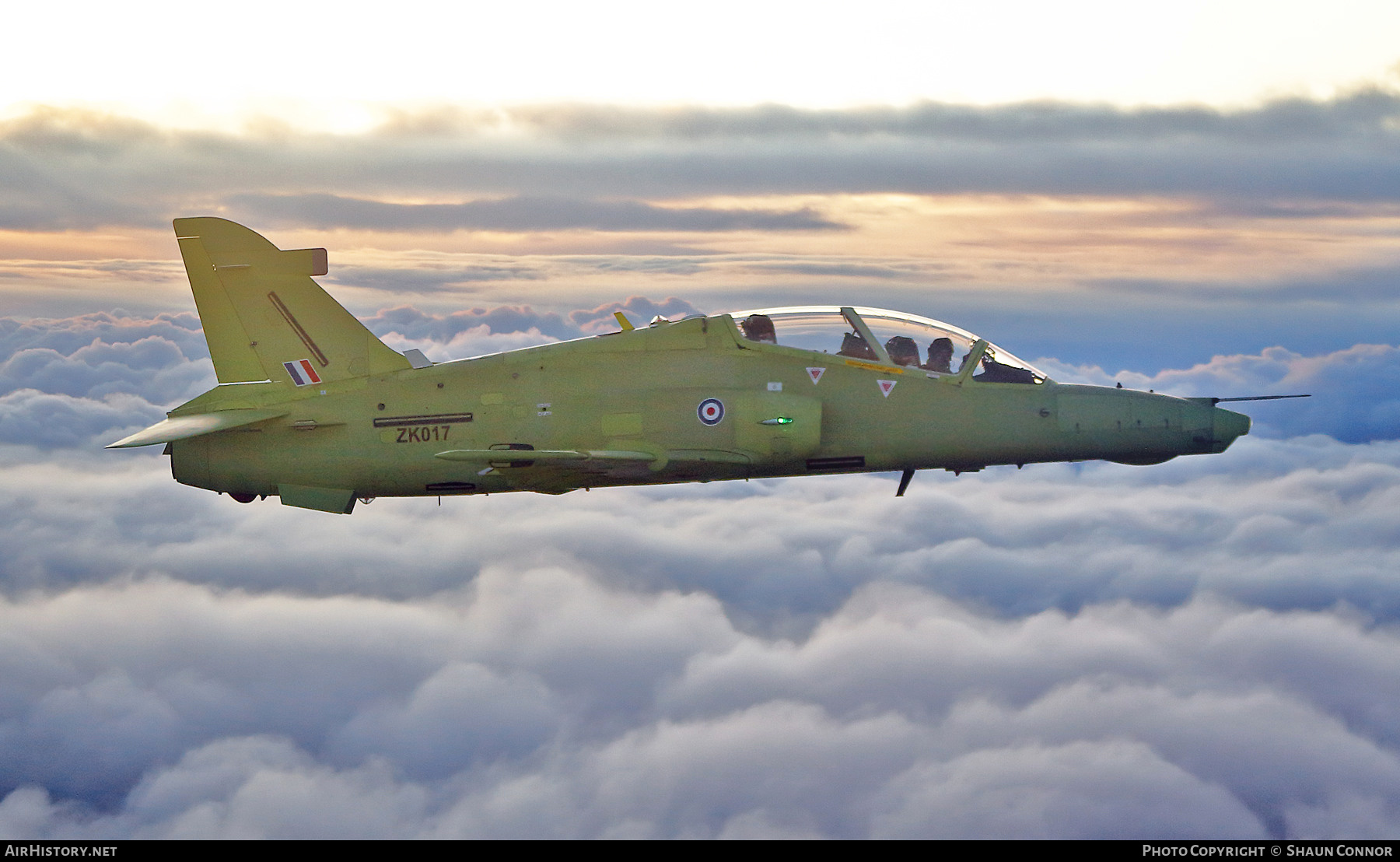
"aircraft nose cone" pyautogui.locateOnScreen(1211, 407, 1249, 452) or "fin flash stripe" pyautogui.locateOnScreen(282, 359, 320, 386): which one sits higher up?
"fin flash stripe" pyautogui.locateOnScreen(282, 359, 320, 386)

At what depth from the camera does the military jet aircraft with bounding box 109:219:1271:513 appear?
15.3 metres

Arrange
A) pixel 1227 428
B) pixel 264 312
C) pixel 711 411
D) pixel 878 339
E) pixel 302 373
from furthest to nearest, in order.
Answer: pixel 264 312, pixel 302 373, pixel 878 339, pixel 1227 428, pixel 711 411

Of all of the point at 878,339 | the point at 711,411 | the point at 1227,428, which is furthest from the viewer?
the point at 878,339

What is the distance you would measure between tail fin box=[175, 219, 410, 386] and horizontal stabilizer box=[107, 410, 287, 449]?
0.77 m

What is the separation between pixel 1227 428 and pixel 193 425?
14.7 metres

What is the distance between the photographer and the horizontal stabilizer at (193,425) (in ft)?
48.8

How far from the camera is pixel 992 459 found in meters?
15.7

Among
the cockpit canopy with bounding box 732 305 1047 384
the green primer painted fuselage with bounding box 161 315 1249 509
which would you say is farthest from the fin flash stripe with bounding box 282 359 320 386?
the cockpit canopy with bounding box 732 305 1047 384

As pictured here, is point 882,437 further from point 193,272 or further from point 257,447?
point 193,272

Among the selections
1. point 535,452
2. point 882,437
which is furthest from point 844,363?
point 535,452

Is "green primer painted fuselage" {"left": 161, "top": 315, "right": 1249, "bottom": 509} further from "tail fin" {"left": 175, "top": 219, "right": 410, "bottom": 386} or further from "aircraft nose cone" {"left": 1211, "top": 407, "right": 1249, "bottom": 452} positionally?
"tail fin" {"left": 175, "top": 219, "right": 410, "bottom": 386}

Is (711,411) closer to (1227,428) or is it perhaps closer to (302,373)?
(302,373)

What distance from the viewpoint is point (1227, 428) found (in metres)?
15.7

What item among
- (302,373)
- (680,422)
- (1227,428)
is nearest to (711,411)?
(680,422)
